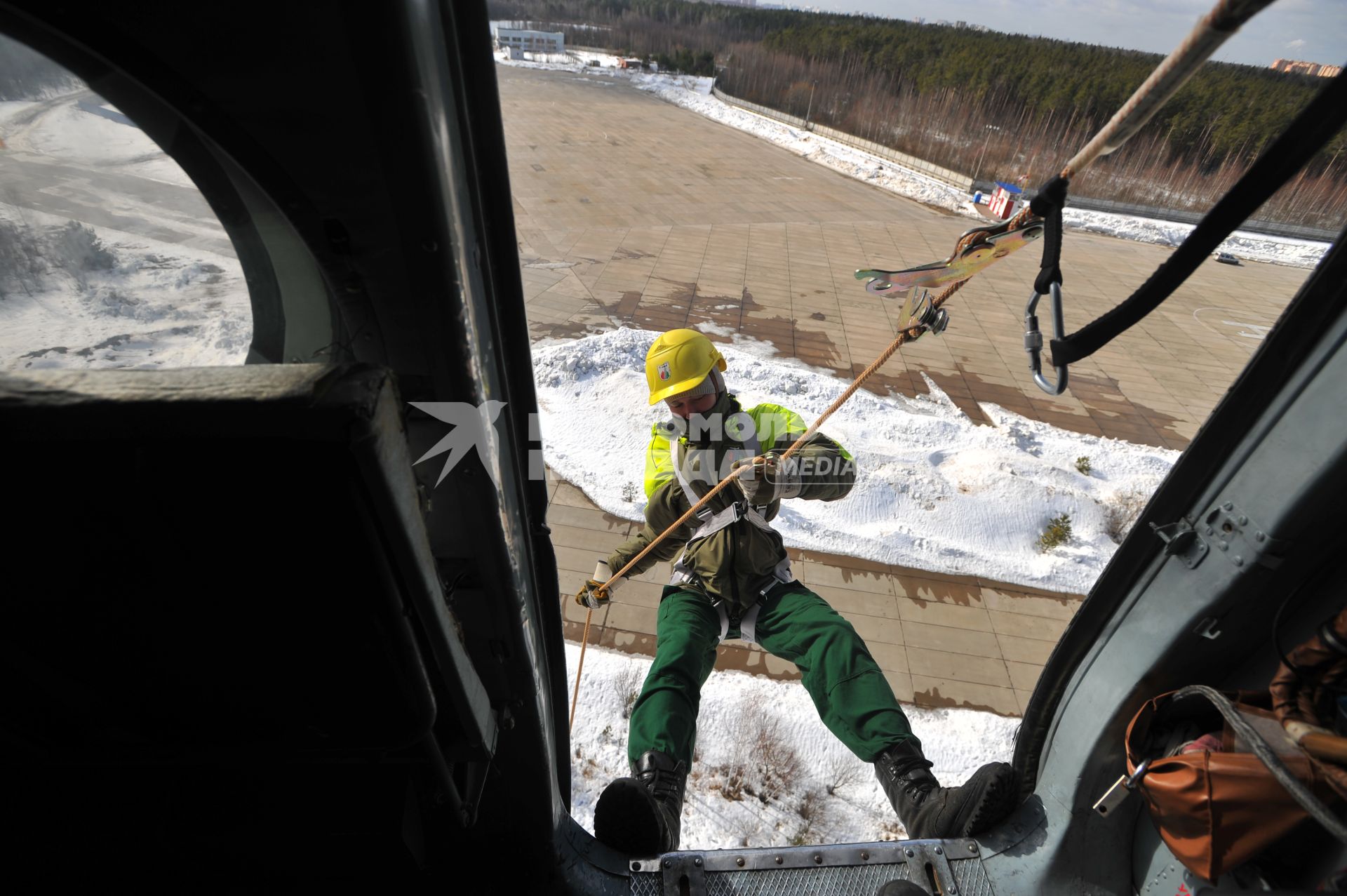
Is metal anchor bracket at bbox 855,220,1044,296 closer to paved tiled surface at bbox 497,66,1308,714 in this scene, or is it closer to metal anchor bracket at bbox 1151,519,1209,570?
metal anchor bracket at bbox 1151,519,1209,570

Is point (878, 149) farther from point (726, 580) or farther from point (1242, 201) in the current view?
point (1242, 201)

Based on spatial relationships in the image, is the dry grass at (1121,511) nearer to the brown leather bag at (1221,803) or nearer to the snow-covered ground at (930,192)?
the brown leather bag at (1221,803)

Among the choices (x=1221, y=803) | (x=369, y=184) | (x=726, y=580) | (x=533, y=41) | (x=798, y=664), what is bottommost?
(x=798, y=664)

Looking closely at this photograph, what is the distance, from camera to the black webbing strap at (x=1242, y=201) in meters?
0.94

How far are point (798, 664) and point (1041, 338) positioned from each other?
1.99 meters

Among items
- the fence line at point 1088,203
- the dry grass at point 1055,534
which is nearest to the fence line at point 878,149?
the fence line at point 1088,203

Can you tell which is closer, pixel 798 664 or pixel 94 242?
pixel 94 242

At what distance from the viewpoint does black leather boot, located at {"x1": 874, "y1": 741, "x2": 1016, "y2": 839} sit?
1965 millimetres

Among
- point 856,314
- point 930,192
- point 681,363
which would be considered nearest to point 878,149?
point 930,192

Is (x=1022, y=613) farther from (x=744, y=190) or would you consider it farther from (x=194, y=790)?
(x=744, y=190)

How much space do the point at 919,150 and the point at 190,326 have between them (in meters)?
25.8

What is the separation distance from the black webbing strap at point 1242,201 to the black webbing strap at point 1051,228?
0.13 m

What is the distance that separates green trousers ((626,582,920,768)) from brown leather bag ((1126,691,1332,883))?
1.01 m

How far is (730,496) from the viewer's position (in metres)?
3.02
